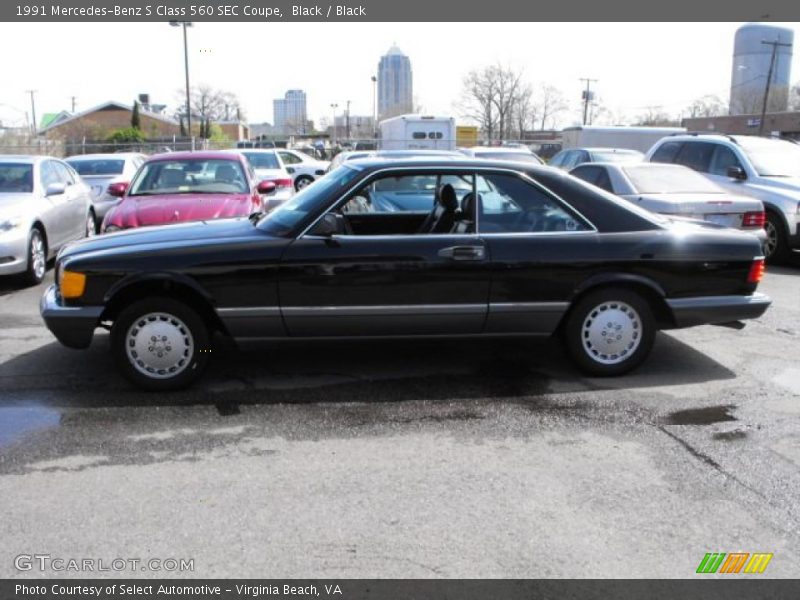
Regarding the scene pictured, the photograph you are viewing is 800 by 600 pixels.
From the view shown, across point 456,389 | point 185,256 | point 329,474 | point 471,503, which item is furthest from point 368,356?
point 471,503

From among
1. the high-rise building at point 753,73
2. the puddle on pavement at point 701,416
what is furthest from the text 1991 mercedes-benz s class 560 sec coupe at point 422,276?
the high-rise building at point 753,73

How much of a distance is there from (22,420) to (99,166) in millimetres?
11520

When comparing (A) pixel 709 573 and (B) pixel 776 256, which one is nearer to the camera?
(A) pixel 709 573

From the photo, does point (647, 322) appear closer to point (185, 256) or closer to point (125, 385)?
point (185, 256)

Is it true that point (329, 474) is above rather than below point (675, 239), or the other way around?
below

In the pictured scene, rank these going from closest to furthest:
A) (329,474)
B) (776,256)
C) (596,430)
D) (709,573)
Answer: (709,573) < (329,474) < (596,430) < (776,256)

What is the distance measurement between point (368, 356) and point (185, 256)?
1.73 metres

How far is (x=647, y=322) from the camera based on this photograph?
533 cm

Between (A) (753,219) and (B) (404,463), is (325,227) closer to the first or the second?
(B) (404,463)

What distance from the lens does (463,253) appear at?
201 inches

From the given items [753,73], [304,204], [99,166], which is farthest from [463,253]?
[753,73]

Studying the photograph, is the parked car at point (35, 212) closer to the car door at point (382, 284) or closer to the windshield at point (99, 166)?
the windshield at point (99, 166)

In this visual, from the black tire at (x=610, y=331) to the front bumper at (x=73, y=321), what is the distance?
332 centimetres
